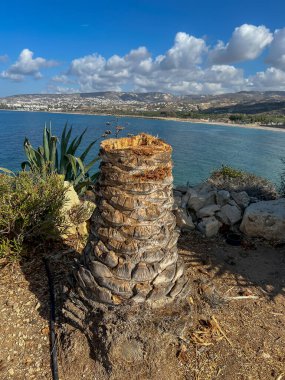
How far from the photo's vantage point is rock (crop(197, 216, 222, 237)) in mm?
4644

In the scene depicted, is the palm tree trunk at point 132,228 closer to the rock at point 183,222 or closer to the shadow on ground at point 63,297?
the shadow on ground at point 63,297

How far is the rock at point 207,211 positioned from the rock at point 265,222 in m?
0.44

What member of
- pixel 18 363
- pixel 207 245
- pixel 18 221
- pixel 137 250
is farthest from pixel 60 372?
pixel 207 245

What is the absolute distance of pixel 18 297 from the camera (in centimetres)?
303

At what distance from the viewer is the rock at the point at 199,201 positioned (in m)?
5.13

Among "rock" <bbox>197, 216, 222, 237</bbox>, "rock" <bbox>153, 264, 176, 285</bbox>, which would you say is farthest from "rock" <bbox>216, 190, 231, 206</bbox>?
"rock" <bbox>153, 264, 176, 285</bbox>

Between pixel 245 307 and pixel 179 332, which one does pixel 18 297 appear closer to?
pixel 179 332

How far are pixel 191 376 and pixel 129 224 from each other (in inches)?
48.2

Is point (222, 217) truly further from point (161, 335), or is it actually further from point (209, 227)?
point (161, 335)

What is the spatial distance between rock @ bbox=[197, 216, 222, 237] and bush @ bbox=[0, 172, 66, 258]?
6.56 feet

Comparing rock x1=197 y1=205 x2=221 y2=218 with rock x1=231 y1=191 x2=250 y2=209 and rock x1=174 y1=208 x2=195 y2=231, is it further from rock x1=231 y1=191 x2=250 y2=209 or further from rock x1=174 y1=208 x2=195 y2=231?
rock x1=231 y1=191 x2=250 y2=209

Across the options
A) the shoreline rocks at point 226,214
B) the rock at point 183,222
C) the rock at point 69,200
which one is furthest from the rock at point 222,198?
the rock at point 69,200

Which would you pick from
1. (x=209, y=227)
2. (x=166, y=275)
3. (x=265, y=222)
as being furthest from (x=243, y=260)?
(x=166, y=275)

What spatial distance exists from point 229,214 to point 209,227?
501mm
